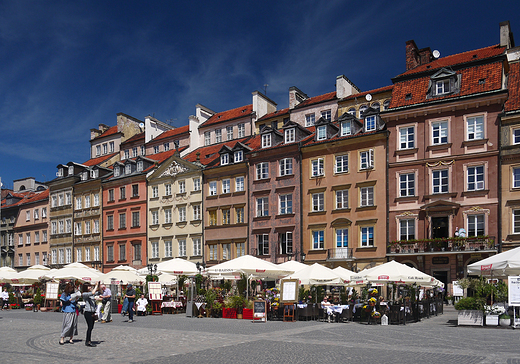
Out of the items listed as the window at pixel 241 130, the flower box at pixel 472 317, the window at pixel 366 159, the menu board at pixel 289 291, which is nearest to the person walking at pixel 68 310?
the menu board at pixel 289 291

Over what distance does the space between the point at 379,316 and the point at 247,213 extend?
70.6 feet

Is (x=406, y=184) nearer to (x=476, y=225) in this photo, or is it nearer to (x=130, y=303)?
(x=476, y=225)

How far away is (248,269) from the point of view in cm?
2741

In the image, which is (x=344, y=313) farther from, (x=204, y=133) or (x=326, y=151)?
(x=204, y=133)

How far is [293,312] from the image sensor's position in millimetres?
25359

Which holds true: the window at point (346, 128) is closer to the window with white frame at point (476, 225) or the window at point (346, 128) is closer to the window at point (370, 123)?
the window at point (370, 123)

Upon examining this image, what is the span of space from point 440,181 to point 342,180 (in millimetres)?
6948

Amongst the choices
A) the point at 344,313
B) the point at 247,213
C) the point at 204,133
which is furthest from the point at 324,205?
the point at 204,133

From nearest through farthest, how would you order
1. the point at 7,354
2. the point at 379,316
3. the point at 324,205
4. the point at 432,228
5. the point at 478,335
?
1. the point at 7,354
2. the point at 478,335
3. the point at 379,316
4. the point at 432,228
5. the point at 324,205

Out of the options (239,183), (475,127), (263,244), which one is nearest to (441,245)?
(475,127)

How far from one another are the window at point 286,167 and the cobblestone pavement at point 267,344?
20995 millimetres

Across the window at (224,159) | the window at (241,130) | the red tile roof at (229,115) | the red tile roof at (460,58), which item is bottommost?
the window at (224,159)

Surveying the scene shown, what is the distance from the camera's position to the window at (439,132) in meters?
36.0

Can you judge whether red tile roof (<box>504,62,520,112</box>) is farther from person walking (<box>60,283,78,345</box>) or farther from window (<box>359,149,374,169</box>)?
person walking (<box>60,283,78,345</box>)
